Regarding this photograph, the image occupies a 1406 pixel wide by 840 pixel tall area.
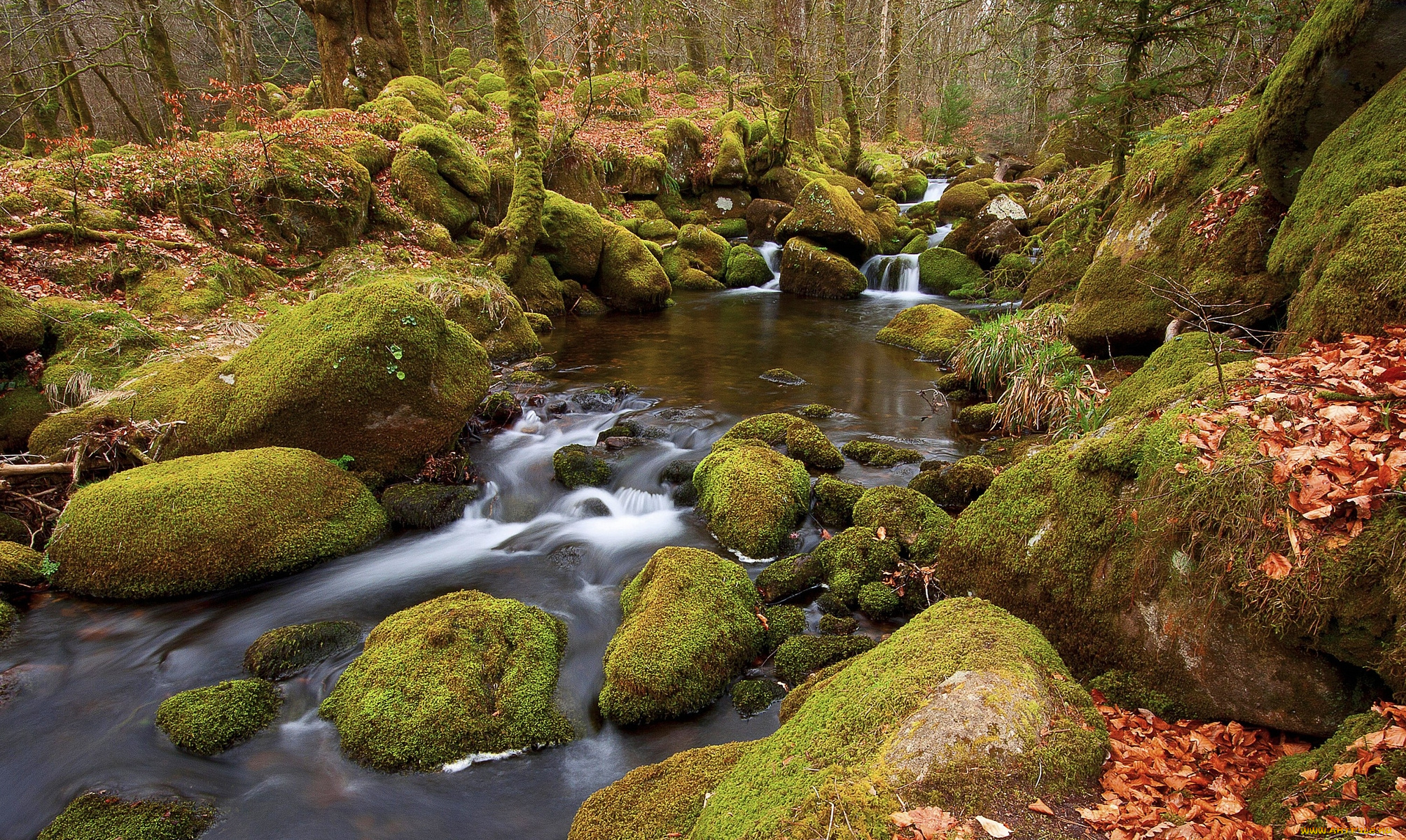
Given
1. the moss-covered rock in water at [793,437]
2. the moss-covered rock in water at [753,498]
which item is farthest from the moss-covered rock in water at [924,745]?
the moss-covered rock in water at [793,437]

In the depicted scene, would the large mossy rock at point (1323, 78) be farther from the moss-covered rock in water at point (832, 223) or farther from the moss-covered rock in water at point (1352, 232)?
the moss-covered rock in water at point (832, 223)

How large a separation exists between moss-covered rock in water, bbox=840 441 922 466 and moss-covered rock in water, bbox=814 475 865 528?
3.54ft

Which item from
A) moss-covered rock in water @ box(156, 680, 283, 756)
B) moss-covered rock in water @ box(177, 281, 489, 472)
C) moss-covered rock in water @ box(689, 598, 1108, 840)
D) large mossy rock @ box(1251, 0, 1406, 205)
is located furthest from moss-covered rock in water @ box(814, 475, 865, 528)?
moss-covered rock in water @ box(156, 680, 283, 756)

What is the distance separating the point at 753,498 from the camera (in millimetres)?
5949

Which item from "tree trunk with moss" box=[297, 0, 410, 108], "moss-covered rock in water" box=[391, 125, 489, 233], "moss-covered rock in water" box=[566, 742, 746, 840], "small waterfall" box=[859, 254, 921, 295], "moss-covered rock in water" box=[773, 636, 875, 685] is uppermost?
"tree trunk with moss" box=[297, 0, 410, 108]

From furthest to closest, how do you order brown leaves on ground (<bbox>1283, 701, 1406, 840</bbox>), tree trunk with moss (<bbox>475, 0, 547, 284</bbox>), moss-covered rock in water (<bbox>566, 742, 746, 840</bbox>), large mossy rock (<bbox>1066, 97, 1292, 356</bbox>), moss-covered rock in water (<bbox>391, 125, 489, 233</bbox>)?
moss-covered rock in water (<bbox>391, 125, 489, 233</bbox>)
tree trunk with moss (<bbox>475, 0, 547, 284</bbox>)
large mossy rock (<bbox>1066, 97, 1292, 356</bbox>)
moss-covered rock in water (<bbox>566, 742, 746, 840</bbox>)
brown leaves on ground (<bbox>1283, 701, 1406, 840</bbox>)

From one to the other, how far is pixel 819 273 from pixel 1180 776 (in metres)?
15.3

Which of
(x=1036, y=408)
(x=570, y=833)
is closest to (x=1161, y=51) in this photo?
(x=1036, y=408)

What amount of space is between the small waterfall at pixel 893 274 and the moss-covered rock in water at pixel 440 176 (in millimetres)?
10116

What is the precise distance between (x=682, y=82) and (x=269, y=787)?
3266 centimetres

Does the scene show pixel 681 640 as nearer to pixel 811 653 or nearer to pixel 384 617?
pixel 811 653

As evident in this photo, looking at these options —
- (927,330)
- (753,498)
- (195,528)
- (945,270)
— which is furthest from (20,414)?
(945,270)

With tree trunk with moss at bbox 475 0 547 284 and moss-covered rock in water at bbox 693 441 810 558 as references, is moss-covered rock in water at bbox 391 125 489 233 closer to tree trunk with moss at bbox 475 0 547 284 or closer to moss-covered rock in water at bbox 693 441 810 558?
tree trunk with moss at bbox 475 0 547 284

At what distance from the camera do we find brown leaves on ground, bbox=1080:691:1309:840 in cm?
214
